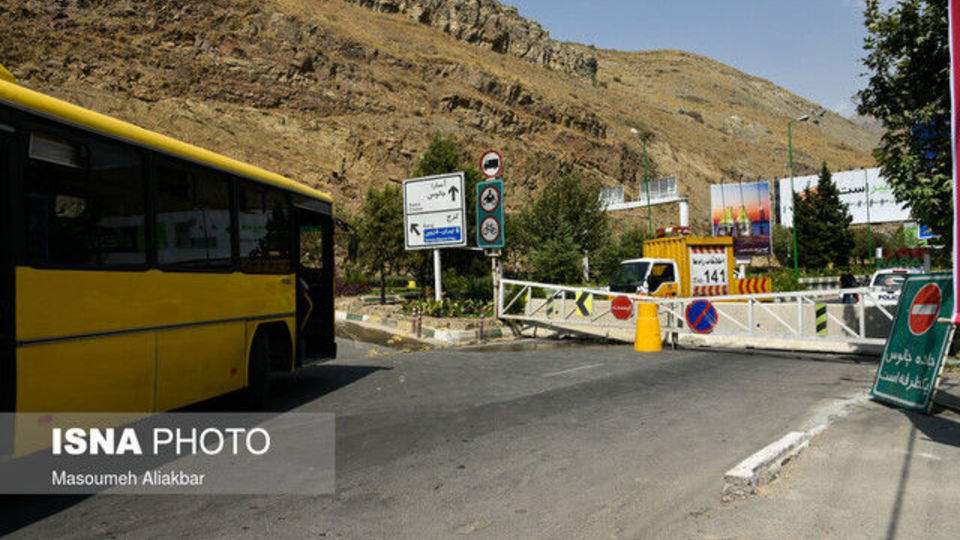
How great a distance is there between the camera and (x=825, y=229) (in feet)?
229

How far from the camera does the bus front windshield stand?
21.1m

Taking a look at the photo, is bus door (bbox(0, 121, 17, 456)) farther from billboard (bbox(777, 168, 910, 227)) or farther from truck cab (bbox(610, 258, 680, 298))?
billboard (bbox(777, 168, 910, 227))

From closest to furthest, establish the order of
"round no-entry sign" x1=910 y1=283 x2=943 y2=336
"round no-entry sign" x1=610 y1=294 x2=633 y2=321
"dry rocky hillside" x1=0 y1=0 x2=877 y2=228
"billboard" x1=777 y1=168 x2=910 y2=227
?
"round no-entry sign" x1=910 y1=283 x2=943 y2=336, "round no-entry sign" x1=610 y1=294 x2=633 y2=321, "dry rocky hillside" x1=0 y1=0 x2=877 y2=228, "billboard" x1=777 y1=168 x2=910 y2=227

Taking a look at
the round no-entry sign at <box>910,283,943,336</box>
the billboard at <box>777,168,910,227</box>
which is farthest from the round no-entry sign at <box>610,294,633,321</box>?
the billboard at <box>777,168,910,227</box>

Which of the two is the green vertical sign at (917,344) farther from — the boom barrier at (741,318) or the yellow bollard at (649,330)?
the yellow bollard at (649,330)

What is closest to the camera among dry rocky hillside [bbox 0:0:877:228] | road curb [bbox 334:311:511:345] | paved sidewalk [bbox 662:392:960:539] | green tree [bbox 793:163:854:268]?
paved sidewalk [bbox 662:392:960:539]

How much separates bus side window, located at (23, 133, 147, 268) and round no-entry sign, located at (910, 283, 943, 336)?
853cm

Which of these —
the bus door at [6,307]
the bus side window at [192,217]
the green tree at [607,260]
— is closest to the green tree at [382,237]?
the green tree at [607,260]

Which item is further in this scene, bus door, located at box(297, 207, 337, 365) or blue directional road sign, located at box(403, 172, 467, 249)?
blue directional road sign, located at box(403, 172, 467, 249)

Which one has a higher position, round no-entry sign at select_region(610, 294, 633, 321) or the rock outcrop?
the rock outcrop

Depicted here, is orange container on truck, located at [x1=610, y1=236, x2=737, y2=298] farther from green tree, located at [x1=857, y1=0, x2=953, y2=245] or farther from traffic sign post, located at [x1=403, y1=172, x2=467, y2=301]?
green tree, located at [x1=857, y1=0, x2=953, y2=245]

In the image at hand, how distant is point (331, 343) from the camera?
36.2 feet

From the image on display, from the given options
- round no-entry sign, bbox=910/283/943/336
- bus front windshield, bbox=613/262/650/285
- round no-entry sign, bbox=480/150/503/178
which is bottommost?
round no-entry sign, bbox=910/283/943/336

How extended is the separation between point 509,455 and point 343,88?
60.9 metres
